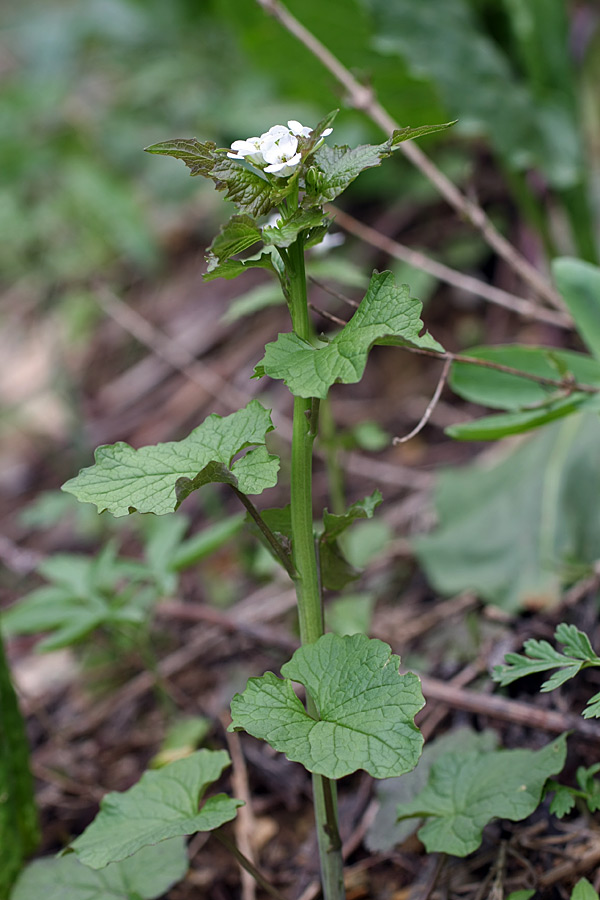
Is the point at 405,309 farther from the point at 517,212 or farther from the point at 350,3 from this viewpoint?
the point at 517,212

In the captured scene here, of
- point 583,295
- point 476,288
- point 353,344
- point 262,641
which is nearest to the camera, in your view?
point 353,344

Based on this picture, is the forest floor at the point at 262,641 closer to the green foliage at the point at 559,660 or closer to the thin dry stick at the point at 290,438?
the thin dry stick at the point at 290,438

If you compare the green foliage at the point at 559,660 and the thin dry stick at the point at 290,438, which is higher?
the green foliage at the point at 559,660

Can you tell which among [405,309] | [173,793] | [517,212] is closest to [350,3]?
[517,212]

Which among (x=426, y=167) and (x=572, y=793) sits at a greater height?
(x=426, y=167)

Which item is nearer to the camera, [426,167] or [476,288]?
[426,167]

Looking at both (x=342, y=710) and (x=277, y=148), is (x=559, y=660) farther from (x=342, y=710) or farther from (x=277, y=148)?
(x=277, y=148)

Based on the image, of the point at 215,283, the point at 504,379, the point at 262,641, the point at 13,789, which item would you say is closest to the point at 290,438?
the point at 262,641

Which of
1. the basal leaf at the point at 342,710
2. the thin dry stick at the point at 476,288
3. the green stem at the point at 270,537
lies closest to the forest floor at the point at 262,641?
the basal leaf at the point at 342,710
